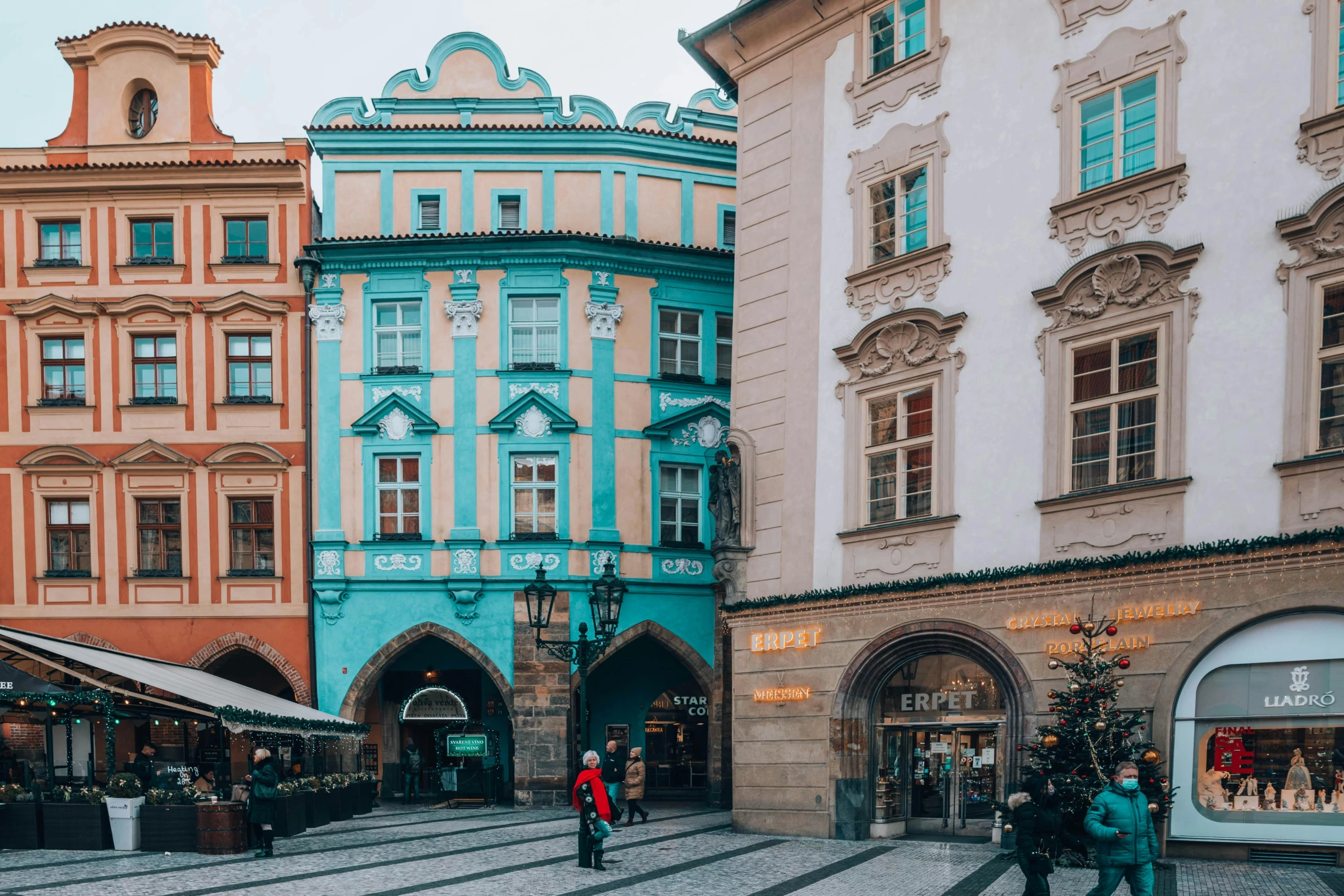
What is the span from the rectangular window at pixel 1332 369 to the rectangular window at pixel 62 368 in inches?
937

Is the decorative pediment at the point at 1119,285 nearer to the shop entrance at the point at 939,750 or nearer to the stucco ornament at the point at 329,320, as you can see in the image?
the shop entrance at the point at 939,750

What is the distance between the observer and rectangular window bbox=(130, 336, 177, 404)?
25.9 metres

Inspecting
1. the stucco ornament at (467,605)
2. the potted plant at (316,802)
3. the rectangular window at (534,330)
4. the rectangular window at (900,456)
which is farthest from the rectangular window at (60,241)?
the rectangular window at (900,456)

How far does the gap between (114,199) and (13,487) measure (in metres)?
6.62

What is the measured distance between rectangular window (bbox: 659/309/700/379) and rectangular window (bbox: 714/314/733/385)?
0.41m

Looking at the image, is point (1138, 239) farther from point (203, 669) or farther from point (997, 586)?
point (203, 669)

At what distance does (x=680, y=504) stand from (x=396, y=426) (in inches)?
247

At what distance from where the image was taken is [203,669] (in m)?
25.1

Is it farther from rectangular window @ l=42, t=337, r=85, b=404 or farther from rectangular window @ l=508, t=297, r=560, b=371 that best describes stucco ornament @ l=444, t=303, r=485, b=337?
rectangular window @ l=42, t=337, r=85, b=404

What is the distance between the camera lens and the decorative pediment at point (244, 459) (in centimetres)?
2542

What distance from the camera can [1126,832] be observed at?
9734 millimetres

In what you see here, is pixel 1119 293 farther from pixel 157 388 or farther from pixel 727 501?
pixel 157 388

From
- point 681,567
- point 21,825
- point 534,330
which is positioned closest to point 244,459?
point 534,330

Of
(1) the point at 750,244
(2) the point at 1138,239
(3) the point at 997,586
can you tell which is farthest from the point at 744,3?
(3) the point at 997,586
